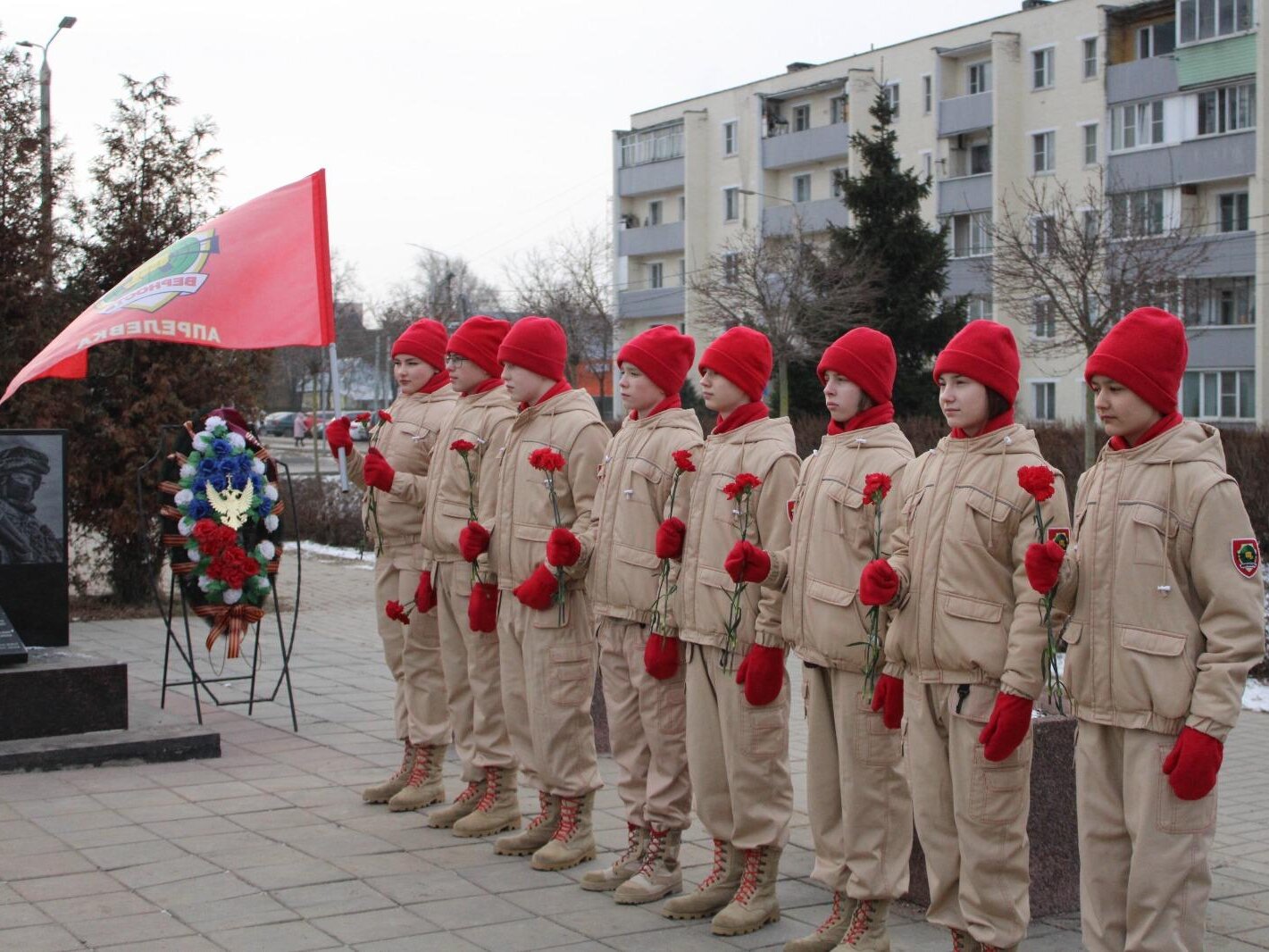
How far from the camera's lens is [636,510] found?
595 cm

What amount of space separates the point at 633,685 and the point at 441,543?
140 cm

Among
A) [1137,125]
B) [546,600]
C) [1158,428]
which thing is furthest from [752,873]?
[1137,125]

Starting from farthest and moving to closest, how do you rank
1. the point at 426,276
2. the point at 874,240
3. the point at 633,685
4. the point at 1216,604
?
the point at 426,276 → the point at 874,240 → the point at 633,685 → the point at 1216,604

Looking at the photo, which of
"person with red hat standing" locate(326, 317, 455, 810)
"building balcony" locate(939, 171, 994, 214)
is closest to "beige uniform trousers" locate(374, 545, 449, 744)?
"person with red hat standing" locate(326, 317, 455, 810)

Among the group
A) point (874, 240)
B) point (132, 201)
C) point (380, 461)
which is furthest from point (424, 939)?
point (874, 240)

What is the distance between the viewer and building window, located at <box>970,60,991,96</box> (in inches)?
1972

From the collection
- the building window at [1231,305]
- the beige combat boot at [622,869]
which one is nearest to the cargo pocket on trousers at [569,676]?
the beige combat boot at [622,869]

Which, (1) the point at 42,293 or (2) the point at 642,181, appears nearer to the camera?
(1) the point at 42,293

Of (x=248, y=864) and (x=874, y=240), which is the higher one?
(x=874, y=240)

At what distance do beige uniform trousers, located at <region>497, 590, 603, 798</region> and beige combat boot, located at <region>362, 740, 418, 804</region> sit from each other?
1.26 m

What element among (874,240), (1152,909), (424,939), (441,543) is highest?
(874,240)

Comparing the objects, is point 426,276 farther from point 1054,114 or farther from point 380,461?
point 380,461

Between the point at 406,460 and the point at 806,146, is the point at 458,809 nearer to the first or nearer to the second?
the point at 406,460

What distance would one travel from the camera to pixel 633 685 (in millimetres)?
6012
